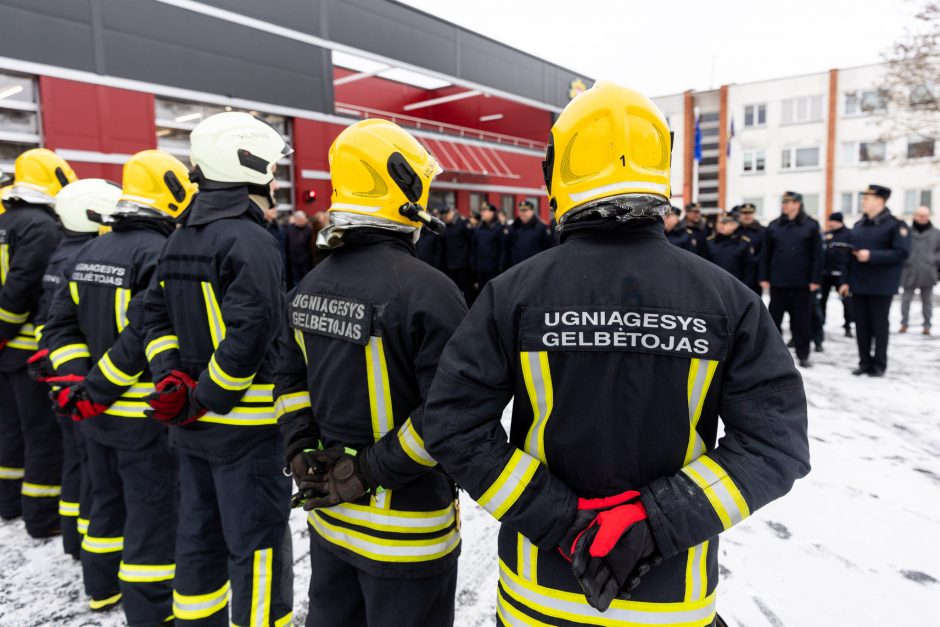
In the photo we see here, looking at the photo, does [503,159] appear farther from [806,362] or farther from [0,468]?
[0,468]

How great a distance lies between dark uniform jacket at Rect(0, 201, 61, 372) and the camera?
3.76 m

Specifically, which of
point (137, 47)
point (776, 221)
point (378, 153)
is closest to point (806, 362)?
point (776, 221)

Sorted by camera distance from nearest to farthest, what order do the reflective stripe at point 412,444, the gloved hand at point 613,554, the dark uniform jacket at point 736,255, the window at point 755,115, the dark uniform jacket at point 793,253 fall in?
the gloved hand at point 613,554 → the reflective stripe at point 412,444 → the dark uniform jacket at point 793,253 → the dark uniform jacket at point 736,255 → the window at point 755,115

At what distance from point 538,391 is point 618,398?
0.19 metres

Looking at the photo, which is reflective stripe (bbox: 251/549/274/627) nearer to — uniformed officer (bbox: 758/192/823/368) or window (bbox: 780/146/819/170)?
uniformed officer (bbox: 758/192/823/368)

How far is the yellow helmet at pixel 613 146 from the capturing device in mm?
1389

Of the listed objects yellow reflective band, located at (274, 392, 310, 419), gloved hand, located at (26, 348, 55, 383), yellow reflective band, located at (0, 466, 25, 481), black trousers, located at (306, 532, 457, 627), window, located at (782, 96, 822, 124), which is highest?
window, located at (782, 96, 822, 124)

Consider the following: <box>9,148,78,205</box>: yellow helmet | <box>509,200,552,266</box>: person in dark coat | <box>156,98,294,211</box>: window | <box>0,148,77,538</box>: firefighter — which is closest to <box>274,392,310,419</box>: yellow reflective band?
<box>0,148,77,538</box>: firefighter

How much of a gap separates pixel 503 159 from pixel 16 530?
71.0ft

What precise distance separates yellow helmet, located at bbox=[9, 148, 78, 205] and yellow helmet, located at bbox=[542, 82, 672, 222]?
13.0ft

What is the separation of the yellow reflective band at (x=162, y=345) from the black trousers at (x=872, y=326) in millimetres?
7241

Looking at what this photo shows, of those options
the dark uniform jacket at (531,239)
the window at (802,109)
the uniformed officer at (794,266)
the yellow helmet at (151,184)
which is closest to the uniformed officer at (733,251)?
the uniformed officer at (794,266)

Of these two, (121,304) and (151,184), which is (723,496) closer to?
(121,304)

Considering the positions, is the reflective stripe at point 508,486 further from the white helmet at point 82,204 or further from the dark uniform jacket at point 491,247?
the dark uniform jacket at point 491,247
